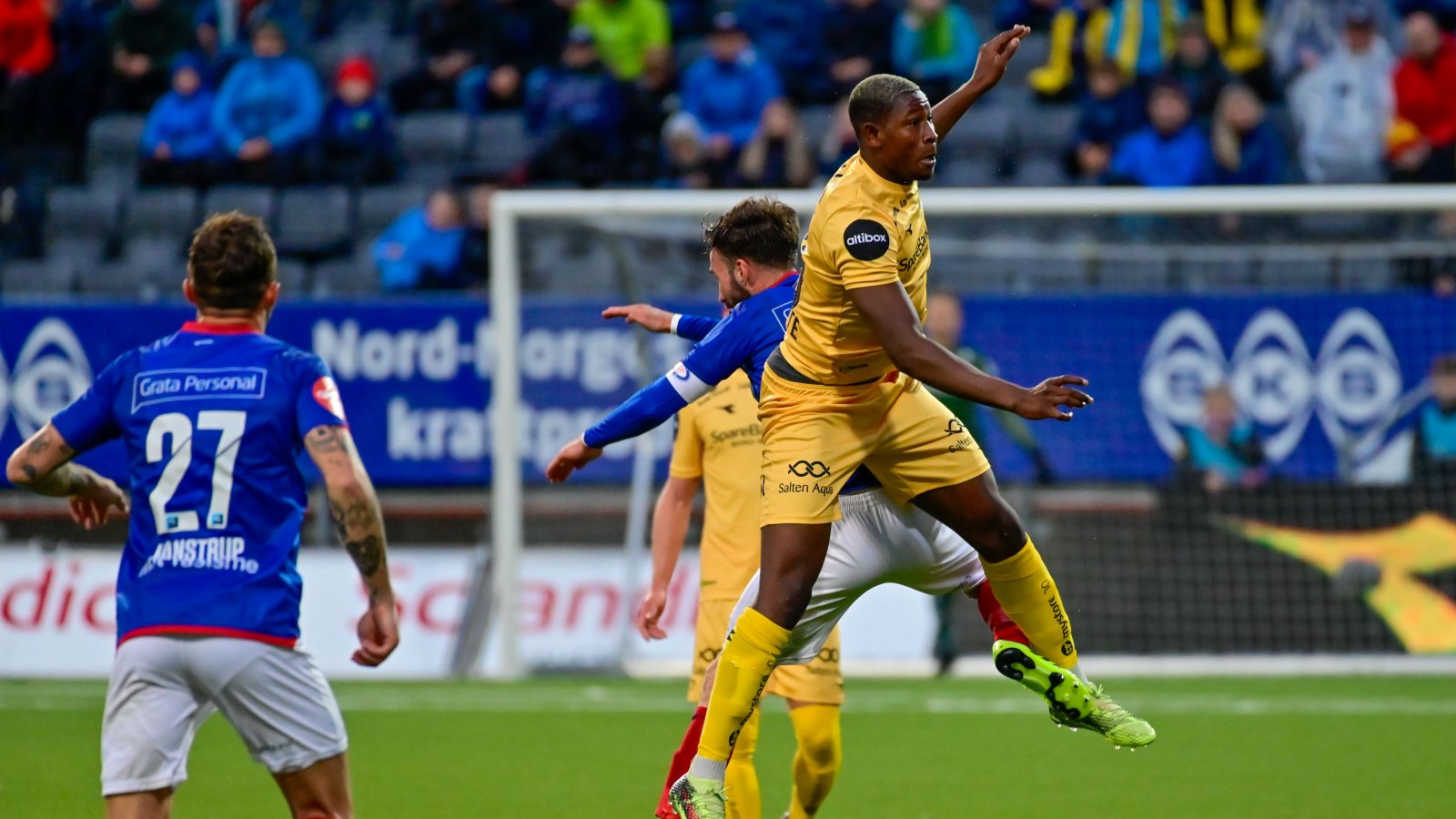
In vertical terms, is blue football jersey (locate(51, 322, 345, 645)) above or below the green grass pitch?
above

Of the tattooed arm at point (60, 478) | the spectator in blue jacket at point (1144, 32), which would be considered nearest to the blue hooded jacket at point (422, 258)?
the spectator in blue jacket at point (1144, 32)

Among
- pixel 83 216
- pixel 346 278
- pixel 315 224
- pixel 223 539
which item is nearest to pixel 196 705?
pixel 223 539

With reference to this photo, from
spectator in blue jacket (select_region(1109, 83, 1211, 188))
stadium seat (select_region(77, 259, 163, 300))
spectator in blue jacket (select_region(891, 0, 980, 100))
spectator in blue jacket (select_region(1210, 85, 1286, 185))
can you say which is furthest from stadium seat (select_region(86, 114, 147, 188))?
Result: spectator in blue jacket (select_region(1210, 85, 1286, 185))

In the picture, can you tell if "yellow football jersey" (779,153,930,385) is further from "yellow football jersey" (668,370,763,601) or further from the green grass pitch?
the green grass pitch

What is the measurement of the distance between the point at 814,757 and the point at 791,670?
1.06 feet

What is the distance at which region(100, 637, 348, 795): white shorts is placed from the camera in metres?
4.46

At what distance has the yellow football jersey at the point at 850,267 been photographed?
205 inches

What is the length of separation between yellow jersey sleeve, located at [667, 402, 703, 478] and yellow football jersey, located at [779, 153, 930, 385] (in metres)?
0.99

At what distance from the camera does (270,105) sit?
1630cm

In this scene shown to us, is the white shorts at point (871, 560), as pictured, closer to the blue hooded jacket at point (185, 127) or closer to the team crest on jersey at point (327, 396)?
the team crest on jersey at point (327, 396)

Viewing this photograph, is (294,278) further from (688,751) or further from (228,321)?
(228,321)

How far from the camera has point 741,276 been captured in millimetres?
5801

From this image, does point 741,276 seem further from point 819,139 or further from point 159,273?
point 159,273

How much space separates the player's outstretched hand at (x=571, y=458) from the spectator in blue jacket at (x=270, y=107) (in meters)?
11.2
